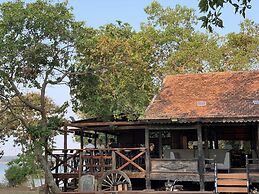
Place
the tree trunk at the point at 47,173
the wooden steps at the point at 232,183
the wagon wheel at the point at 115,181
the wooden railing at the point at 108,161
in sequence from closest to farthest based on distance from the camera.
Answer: the wooden steps at the point at 232,183, the wagon wheel at the point at 115,181, the tree trunk at the point at 47,173, the wooden railing at the point at 108,161

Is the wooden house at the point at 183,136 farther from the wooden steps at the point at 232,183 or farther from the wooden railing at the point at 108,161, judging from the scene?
the wooden steps at the point at 232,183

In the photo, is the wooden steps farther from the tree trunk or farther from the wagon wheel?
the tree trunk

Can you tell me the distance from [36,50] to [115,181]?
567 cm

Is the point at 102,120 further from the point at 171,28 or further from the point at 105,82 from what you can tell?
the point at 171,28

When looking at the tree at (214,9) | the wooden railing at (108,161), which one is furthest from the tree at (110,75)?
the tree at (214,9)

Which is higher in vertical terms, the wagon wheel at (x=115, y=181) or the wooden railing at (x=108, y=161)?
the wooden railing at (x=108, y=161)

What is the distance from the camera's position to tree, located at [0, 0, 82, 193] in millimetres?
15461

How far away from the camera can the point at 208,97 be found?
60.3 feet

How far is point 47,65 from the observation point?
16.7 metres

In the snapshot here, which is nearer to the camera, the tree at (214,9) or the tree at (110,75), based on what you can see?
the tree at (214,9)

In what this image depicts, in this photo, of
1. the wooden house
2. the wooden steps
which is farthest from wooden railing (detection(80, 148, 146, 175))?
the wooden steps

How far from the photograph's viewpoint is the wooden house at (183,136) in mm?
16062

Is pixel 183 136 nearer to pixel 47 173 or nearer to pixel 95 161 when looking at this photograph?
pixel 95 161

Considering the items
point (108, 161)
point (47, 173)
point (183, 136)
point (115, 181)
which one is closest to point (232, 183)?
point (115, 181)
